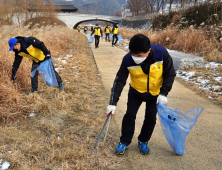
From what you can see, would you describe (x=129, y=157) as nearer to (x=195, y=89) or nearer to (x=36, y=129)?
(x=36, y=129)

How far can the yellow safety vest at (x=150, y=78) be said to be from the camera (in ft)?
6.31

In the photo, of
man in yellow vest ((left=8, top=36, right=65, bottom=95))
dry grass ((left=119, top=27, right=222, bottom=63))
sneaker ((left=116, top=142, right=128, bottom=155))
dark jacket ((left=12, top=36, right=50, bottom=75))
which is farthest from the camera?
dry grass ((left=119, top=27, right=222, bottom=63))

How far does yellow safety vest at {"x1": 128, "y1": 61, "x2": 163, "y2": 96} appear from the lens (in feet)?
6.31

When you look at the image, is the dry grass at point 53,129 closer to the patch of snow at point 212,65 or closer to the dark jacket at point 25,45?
the dark jacket at point 25,45

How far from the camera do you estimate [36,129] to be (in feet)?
8.98

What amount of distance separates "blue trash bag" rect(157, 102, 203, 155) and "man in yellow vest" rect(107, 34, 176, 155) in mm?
136

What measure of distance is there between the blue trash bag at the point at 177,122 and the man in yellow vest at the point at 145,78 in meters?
0.14

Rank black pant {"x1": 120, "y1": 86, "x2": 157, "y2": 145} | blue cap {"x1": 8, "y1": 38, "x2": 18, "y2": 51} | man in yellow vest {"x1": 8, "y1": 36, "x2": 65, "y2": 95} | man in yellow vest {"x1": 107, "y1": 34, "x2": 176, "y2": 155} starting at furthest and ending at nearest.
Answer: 1. man in yellow vest {"x1": 8, "y1": 36, "x2": 65, "y2": 95}
2. blue cap {"x1": 8, "y1": 38, "x2": 18, "y2": 51}
3. black pant {"x1": 120, "y1": 86, "x2": 157, "y2": 145}
4. man in yellow vest {"x1": 107, "y1": 34, "x2": 176, "y2": 155}

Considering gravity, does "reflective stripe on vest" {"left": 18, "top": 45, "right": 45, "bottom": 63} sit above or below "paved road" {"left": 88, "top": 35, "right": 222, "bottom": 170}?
above

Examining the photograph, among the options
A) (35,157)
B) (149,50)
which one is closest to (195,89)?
(149,50)

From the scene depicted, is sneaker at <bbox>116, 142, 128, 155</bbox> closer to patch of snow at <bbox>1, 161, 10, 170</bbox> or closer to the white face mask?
the white face mask

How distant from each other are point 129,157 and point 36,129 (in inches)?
59.4

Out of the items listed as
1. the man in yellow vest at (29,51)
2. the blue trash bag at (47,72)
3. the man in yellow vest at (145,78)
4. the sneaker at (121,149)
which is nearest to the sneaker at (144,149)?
the man in yellow vest at (145,78)

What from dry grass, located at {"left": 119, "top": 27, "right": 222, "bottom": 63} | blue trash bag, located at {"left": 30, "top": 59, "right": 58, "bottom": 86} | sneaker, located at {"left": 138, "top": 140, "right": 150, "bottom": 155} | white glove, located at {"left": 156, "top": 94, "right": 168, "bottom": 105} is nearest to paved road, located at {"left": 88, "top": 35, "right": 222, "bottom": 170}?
sneaker, located at {"left": 138, "top": 140, "right": 150, "bottom": 155}
